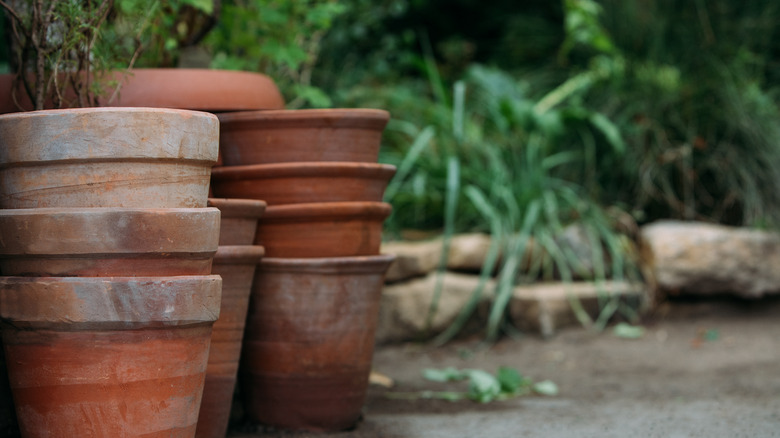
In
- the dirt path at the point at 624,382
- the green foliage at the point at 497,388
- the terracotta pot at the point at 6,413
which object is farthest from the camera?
the green foliage at the point at 497,388

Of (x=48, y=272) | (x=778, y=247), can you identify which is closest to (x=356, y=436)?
(x=48, y=272)

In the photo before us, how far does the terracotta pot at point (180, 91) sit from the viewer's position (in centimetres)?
192

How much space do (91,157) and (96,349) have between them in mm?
342

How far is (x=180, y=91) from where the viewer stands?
2.03 metres

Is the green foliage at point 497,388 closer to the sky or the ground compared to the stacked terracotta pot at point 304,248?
closer to the ground

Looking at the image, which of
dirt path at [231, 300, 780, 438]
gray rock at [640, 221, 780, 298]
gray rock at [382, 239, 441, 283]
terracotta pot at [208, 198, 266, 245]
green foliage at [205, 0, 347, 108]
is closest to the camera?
terracotta pot at [208, 198, 266, 245]

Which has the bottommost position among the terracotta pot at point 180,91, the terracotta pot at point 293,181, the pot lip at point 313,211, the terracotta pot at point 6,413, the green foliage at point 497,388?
the green foliage at point 497,388

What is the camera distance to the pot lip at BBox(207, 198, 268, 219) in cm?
188

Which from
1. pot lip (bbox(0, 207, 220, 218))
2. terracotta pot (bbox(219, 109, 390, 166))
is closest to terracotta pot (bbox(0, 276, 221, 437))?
pot lip (bbox(0, 207, 220, 218))

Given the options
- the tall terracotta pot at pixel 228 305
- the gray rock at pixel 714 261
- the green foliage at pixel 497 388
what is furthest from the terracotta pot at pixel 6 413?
the gray rock at pixel 714 261

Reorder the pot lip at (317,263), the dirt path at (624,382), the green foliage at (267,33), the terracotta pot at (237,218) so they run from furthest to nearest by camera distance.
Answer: the green foliage at (267,33), the dirt path at (624,382), the pot lip at (317,263), the terracotta pot at (237,218)

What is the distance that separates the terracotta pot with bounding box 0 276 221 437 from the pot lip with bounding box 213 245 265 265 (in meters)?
0.34

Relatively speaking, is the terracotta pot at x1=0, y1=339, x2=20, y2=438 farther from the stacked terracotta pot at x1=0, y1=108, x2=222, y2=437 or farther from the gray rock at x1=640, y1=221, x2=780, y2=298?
the gray rock at x1=640, y1=221, x2=780, y2=298

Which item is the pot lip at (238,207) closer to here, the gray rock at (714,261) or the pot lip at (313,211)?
the pot lip at (313,211)
